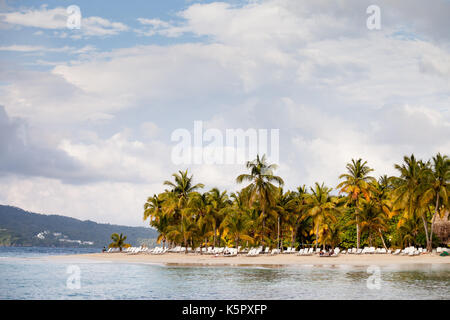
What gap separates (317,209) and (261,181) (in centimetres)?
633

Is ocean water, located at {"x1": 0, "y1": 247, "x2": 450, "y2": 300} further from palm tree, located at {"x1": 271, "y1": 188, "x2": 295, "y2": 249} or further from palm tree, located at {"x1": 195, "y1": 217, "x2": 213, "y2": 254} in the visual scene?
palm tree, located at {"x1": 271, "y1": 188, "x2": 295, "y2": 249}

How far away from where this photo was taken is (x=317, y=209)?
157 feet

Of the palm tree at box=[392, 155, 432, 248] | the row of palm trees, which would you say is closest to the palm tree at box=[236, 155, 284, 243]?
the row of palm trees

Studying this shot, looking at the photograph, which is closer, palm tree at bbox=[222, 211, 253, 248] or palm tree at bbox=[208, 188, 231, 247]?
palm tree at bbox=[222, 211, 253, 248]

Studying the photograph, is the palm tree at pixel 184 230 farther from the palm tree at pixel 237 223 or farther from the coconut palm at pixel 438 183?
the coconut palm at pixel 438 183

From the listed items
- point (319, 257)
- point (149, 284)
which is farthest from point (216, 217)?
point (149, 284)

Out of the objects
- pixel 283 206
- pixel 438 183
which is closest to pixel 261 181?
pixel 283 206

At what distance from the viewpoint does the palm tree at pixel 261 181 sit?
47.8 metres

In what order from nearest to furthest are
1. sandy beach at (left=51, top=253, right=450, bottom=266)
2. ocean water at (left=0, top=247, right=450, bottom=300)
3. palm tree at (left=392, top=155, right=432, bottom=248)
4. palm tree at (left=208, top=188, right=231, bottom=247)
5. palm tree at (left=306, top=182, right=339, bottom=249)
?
ocean water at (left=0, top=247, right=450, bottom=300), sandy beach at (left=51, top=253, right=450, bottom=266), palm tree at (left=392, top=155, right=432, bottom=248), palm tree at (left=306, top=182, right=339, bottom=249), palm tree at (left=208, top=188, right=231, bottom=247)

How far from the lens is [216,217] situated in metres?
52.5

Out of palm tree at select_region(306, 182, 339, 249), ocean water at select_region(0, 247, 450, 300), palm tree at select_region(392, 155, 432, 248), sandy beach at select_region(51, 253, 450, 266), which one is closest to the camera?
ocean water at select_region(0, 247, 450, 300)

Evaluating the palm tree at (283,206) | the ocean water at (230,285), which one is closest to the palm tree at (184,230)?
the palm tree at (283,206)

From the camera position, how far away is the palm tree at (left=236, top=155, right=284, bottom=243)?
47.8m

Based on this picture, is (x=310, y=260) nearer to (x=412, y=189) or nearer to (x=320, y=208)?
(x=320, y=208)
